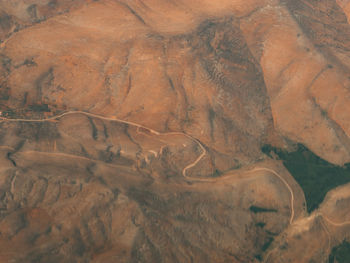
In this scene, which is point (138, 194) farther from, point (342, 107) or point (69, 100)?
point (342, 107)

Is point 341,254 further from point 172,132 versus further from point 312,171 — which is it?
point 172,132

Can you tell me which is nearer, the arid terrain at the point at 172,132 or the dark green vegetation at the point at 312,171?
the arid terrain at the point at 172,132

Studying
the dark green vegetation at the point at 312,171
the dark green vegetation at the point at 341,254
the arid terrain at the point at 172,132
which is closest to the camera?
the arid terrain at the point at 172,132

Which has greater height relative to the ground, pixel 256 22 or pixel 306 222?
pixel 256 22

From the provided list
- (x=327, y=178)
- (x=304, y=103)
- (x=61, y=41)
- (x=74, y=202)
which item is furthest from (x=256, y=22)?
(x=74, y=202)

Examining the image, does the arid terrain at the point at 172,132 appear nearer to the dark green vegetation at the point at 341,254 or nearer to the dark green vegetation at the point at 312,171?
the dark green vegetation at the point at 312,171

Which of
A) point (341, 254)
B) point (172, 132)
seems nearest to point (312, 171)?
point (341, 254)

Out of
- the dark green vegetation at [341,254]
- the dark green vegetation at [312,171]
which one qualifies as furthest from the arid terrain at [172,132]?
the dark green vegetation at [341,254]
